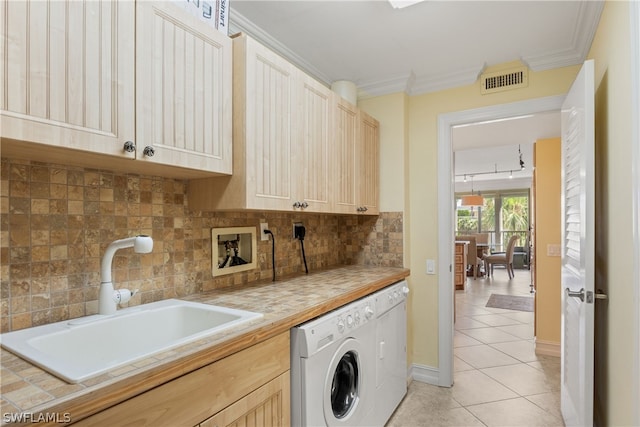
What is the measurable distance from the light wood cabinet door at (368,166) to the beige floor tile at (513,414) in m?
1.55

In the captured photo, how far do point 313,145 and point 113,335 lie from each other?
1.35 m

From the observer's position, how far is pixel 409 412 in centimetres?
235

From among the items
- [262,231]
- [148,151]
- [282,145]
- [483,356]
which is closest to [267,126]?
[282,145]

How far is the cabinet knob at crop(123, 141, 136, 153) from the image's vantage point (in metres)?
1.16

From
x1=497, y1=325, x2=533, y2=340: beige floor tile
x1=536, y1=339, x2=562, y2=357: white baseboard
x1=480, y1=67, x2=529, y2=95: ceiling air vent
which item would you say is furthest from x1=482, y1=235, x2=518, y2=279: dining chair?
x1=480, y1=67, x2=529, y2=95: ceiling air vent

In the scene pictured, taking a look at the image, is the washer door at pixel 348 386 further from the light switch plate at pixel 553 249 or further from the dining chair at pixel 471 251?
the dining chair at pixel 471 251

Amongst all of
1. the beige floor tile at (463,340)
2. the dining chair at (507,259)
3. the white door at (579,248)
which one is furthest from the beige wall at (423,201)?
the dining chair at (507,259)

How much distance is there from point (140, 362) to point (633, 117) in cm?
181

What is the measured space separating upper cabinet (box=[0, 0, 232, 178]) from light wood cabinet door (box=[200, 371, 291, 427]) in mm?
881

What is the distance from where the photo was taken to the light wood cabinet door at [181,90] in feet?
4.04

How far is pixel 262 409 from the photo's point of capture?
124cm

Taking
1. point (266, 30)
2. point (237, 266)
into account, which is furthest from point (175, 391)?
point (266, 30)

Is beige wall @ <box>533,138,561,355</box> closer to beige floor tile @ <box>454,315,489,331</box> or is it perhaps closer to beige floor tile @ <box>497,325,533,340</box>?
beige floor tile @ <box>497,325,533,340</box>

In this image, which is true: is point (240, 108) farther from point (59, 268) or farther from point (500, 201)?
point (500, 201)
